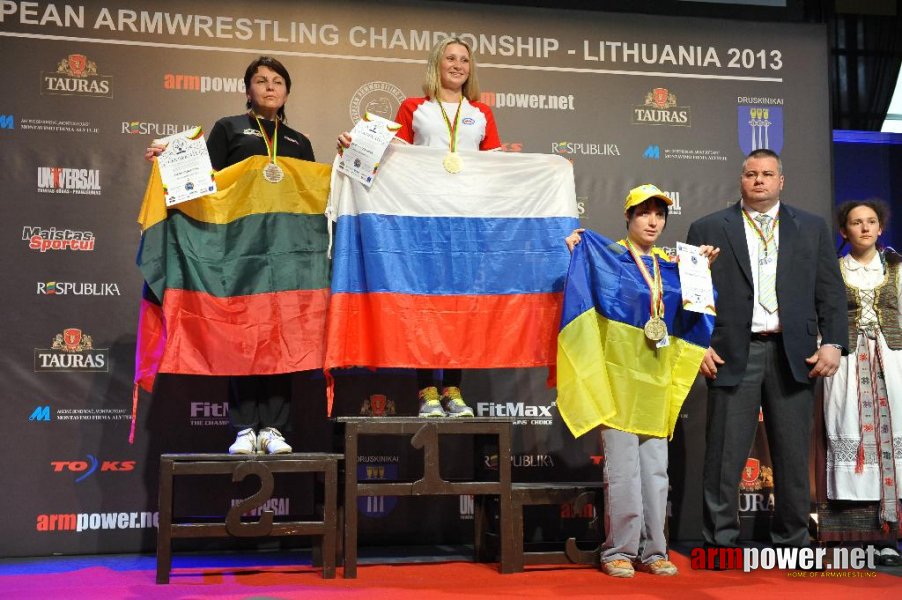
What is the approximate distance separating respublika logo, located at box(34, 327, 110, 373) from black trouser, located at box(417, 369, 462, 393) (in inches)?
62.0

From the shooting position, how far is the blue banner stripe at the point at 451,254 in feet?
13.1

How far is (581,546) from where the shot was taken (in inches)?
174

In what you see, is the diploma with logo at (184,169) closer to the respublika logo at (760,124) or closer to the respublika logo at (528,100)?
the respublika logo at (528,100)

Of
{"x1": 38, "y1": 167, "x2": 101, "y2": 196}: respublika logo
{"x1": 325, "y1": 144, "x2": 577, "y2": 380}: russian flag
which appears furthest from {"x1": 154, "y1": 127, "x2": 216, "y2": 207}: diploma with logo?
{"x1": 38, "y1": 167, "x2": 101, "y2": 196}: respublika logo

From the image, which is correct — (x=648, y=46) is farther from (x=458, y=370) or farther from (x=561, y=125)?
(x=458, y=370)

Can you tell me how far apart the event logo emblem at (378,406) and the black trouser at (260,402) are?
78 centimetres

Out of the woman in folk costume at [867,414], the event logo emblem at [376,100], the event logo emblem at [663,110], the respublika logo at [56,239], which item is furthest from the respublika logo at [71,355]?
the woman in folk costume at [867,414]

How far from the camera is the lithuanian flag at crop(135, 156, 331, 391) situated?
12.8 feet

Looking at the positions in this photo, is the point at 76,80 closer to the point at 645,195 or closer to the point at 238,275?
the point at 238,275

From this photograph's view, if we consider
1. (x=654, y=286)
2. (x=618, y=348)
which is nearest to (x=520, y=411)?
(x=618, y=348)

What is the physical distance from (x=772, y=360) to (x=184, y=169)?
8.40ft

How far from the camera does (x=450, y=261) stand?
13.4 feet

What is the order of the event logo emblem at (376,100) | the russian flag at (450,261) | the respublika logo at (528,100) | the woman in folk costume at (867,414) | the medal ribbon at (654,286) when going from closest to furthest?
1. the medal ribbon at (654,286)
2. the russian flag at (450,261)
3. the woman in folk costume at (867,414)
4. the event logo emblem at (376,100)
5. the respublika logo at (528,100)

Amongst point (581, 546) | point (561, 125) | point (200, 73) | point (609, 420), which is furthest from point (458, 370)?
point (200, 73)
